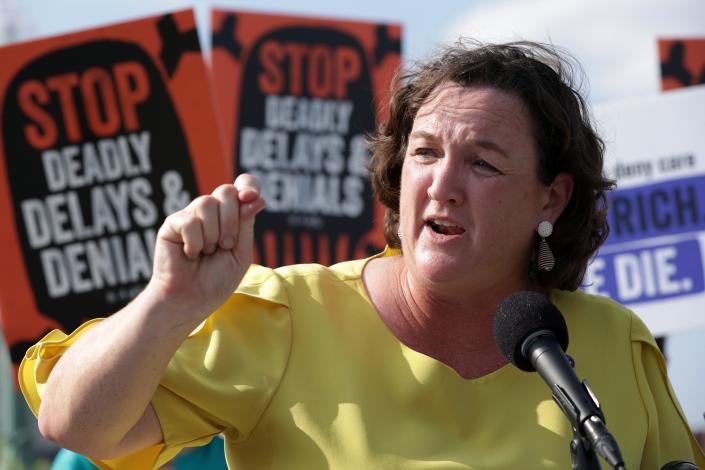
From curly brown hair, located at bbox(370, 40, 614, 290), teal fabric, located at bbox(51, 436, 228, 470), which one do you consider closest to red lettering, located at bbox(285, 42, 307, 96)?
teal fabric, located at bbox(51, 436, 228, 470)

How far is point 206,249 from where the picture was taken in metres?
2.20

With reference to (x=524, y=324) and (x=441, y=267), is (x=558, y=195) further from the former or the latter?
(x=524, y=324)

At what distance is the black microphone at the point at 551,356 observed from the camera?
200 cm

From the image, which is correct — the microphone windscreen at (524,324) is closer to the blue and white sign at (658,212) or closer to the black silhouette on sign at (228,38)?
the blue and white sign at (658,212)

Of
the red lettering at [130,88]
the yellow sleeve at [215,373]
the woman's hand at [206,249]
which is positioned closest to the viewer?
the woman's hand at [206,249]

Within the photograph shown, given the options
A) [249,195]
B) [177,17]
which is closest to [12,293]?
[177,17]

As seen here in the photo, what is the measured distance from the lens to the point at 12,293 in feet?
15.9

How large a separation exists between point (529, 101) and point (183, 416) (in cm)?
120

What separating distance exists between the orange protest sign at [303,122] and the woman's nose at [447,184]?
2.63 m

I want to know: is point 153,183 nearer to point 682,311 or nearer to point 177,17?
point 177,17

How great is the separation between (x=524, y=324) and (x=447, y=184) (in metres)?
0.60

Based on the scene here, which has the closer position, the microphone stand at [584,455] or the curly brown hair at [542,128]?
the microphone stand at [584,455]

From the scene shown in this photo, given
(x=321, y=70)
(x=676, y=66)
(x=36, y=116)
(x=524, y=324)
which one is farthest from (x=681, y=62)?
(x=524, y=324)

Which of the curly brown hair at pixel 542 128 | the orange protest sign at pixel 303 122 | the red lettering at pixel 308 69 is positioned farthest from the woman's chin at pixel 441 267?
the red lettering at pixel 308 69
